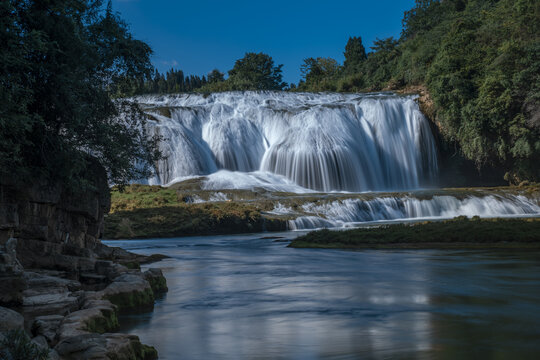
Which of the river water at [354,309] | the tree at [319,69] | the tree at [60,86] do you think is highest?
the tree at [319,69]

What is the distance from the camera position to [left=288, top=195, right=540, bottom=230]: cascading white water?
999 inches

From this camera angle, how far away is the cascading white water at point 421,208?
25.4m

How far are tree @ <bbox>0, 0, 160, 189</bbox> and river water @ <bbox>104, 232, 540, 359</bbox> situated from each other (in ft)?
12.1

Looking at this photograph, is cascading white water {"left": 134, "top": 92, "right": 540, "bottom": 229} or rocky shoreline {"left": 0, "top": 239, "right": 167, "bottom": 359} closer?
rocky shoreline {"left": 0, "top": 239, "right": 167, "bottom": 359}

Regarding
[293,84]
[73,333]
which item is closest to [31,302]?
[73,333]

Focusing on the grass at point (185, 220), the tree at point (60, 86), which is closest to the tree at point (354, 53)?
the grass at point (185, 220)

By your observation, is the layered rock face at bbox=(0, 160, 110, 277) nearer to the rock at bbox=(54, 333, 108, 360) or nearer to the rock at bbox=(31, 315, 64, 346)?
the rock at bbox=(31, 315, 64, 346)

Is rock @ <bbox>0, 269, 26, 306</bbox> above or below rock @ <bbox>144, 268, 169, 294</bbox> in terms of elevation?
above

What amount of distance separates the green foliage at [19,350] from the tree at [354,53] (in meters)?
81.6

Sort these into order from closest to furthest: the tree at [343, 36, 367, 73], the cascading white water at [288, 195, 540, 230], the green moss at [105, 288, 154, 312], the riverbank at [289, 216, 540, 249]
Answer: the green moss at [105, 288, 154, 312] < the riverbank at [289, 216, 540, 249] < the cascading white water at [288, 195, 540, 230] < the tree at [343, 36, 367, 73]

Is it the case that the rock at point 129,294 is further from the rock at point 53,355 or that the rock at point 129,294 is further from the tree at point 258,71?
the tree at point 258,71

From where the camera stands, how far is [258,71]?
8600 cm

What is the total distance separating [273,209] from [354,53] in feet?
216

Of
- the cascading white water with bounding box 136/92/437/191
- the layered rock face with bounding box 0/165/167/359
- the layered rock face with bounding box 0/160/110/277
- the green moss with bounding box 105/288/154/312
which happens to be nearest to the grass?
the layered rock face with bounding box 0/165/167/359
